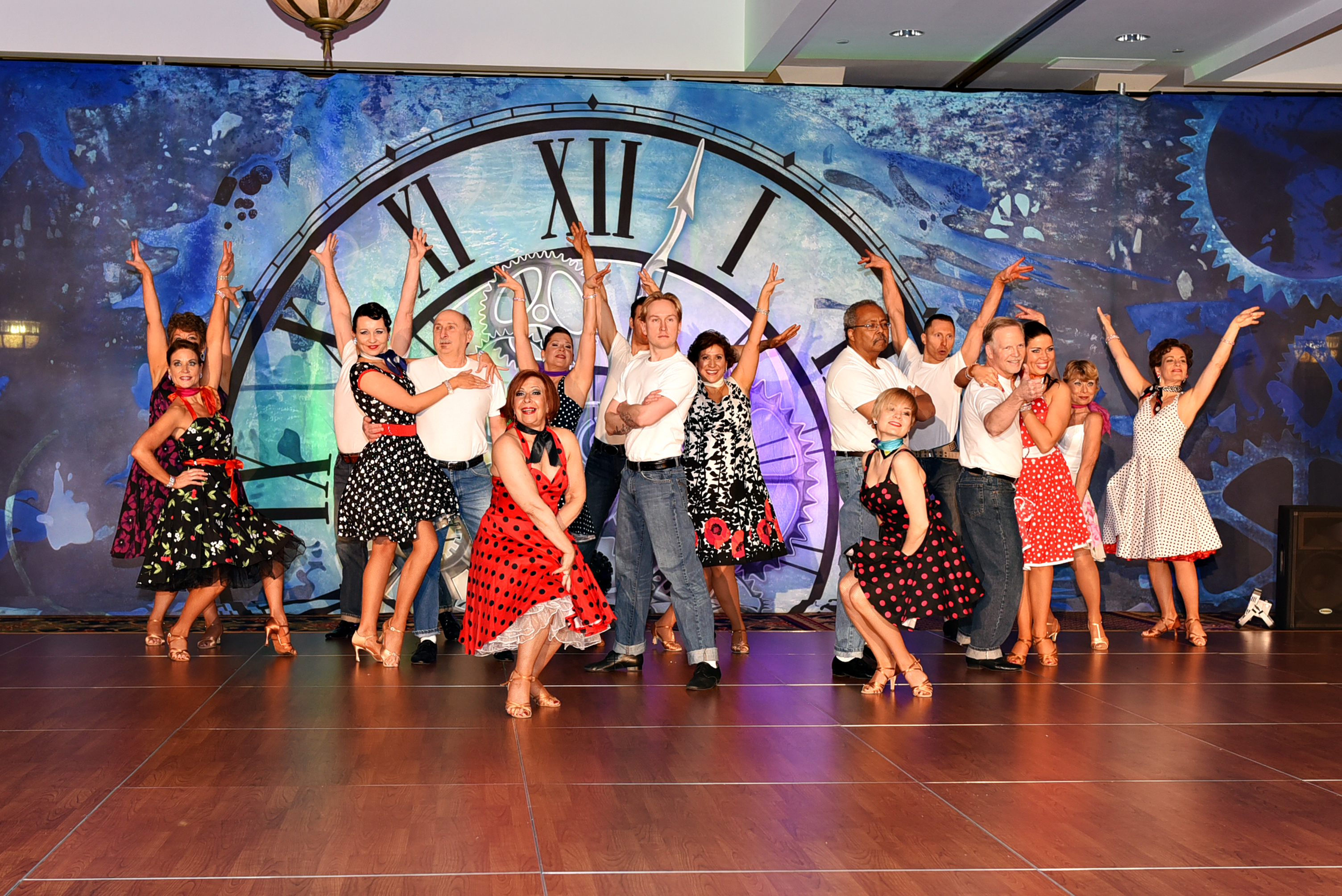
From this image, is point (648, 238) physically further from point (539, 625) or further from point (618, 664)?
point (539, 625)

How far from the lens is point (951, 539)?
478 cm

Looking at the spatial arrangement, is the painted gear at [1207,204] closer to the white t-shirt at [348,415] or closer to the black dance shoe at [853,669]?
the black dance shoe at [853,669]

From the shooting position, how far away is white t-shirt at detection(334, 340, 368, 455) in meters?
5.63

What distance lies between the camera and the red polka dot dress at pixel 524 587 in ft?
13.7

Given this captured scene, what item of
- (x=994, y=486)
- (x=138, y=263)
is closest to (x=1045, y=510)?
(x=994, y=486)

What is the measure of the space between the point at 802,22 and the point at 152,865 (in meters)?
5.39

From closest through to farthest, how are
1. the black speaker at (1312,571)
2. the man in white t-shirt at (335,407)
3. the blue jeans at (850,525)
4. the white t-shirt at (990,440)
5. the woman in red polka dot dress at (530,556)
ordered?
the woman in red polka dot dress at (530,556), the blue jeans at (850,525), the white t-shirt at (990,440), the man in white t-shirt at (335,407), the black speaker at (1312,571)

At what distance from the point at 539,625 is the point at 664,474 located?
960 mm

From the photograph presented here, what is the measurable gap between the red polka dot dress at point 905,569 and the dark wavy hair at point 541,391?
1351mm

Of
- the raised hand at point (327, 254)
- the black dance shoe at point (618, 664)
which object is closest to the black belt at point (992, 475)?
the black dance shoe at point (618, 664)

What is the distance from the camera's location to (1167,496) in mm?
6391

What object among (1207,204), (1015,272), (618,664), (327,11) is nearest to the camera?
(618,664)

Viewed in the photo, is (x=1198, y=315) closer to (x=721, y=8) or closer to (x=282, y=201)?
(x=721, y=8)

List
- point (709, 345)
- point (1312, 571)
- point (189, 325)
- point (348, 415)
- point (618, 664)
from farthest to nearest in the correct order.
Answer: point (1312, 571) → point (189, 325) → point (348, 415) → point (709, 345) → point (618, 664)
